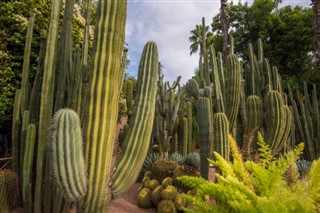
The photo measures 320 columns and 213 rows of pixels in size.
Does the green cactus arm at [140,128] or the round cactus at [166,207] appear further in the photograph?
the round cactus at [166,207]

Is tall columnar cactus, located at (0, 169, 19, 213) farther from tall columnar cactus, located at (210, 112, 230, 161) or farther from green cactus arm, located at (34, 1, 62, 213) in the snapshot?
tall columnar cactus, located at (210, 112, 230, 161)

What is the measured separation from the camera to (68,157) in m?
2.42

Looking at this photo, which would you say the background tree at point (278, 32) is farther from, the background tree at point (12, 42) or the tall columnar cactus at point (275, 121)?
the background tree at point (12, 42)

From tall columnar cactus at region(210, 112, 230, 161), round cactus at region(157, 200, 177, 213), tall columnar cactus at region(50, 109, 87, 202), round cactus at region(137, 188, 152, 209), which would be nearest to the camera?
tall columnar cactus at region(50, 109, 87, 202)

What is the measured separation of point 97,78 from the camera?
8.75 feet

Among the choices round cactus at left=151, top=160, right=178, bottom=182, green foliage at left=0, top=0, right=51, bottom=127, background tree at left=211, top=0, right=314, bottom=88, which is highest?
background tree at left=211, top=0, right=314, bottom=88

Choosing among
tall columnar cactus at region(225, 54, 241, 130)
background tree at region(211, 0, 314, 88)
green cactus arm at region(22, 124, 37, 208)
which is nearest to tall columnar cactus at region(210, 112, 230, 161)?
tall columnar cactus at region(225, 54, 241, 130)

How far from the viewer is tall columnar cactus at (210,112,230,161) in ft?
15.3

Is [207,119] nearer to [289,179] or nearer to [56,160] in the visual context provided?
[289,179]

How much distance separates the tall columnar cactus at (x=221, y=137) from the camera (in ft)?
15.3

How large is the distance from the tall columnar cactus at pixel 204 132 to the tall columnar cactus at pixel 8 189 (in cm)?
310

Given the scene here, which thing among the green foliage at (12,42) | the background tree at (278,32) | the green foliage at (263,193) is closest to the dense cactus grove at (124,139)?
the green foliage at (263,193)

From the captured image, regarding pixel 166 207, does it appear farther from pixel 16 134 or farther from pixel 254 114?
pixel 16 134

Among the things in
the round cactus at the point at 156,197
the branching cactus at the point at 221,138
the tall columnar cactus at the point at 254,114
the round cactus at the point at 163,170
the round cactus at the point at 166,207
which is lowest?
the round cactus at the point at 166,207
